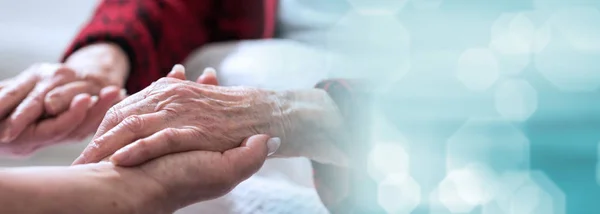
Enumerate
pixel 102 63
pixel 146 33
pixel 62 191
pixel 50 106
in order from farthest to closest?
pixel 146 33 → pixel 102 63 → pixel 50 106 → pixel 62 191

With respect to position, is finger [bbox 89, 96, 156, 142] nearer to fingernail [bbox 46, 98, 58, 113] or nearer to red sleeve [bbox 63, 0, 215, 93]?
fingernail [bbox 46, 98, 58, 113]

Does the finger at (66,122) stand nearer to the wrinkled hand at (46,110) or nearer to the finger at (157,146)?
the wrinkled hand at (46,110)

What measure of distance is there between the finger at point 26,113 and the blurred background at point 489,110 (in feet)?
1.41

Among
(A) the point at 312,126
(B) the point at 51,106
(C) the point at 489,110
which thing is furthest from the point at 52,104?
(C) the point at 489,110

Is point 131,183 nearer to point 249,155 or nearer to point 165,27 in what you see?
point 249,155

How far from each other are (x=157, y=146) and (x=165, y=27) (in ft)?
1.93

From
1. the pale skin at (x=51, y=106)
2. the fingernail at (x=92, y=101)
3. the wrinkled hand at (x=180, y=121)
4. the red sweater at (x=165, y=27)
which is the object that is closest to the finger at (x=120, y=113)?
the wrinkled hand at (x=180, y=121)

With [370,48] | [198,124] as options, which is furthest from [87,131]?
[370,48]

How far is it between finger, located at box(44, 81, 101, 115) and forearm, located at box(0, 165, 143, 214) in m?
0.33

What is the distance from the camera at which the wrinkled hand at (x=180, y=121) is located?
53 centimetres

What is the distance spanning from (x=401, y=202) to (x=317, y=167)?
14 centimetres

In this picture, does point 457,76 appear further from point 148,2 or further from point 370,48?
point 148,2

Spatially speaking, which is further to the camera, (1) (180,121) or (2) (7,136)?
(2) (7,136)

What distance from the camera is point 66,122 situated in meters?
0.78
